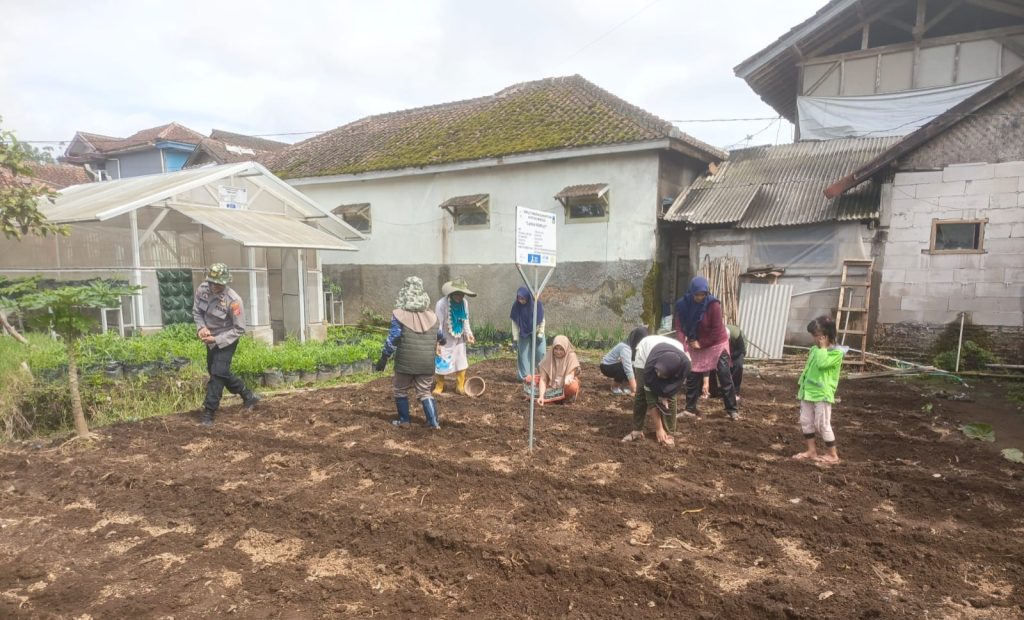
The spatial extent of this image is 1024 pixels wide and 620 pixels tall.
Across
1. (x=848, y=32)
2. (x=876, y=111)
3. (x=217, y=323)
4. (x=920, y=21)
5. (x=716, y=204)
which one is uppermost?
(x=848, y=32)

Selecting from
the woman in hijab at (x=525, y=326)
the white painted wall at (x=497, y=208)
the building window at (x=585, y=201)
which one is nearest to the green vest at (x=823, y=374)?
the woman in hijab at (x=525, y=326)

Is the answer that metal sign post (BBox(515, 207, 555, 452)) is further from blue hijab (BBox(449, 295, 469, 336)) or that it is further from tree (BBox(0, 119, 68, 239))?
tree (BBox(0, 119, 68, 239))

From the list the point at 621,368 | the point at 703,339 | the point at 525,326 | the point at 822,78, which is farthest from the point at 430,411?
the point at 822,78

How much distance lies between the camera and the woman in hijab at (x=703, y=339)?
6.46 meters

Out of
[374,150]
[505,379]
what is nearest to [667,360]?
[505,379]

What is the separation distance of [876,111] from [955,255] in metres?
4.43

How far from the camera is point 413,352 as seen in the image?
6.06 meters

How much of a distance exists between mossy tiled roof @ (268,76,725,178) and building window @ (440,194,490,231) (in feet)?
3.10

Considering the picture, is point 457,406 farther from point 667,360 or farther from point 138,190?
point 138,190

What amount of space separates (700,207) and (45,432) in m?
11.1

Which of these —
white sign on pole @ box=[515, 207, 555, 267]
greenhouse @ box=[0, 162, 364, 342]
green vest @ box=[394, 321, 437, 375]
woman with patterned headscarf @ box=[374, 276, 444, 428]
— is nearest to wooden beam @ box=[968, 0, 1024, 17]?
white sign on pole @ box=[515, 207, 555, 267]

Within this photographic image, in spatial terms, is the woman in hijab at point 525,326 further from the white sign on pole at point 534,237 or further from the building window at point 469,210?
the building window at point 469,210

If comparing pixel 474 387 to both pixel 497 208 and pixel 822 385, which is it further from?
pixel 497 208

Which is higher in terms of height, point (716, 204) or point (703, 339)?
point (716, 204)
